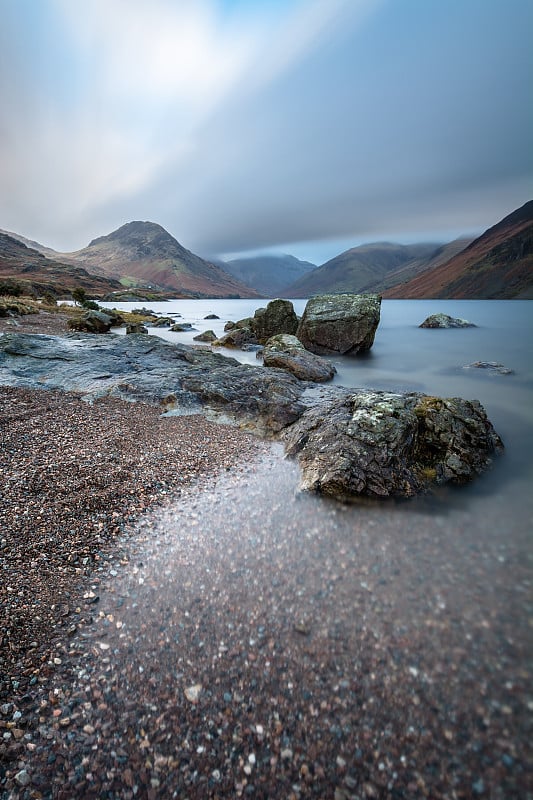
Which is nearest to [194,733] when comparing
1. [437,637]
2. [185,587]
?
[185,587]

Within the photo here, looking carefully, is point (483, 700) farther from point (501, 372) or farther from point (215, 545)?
point (501, 372)

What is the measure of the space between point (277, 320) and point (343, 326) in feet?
26.6

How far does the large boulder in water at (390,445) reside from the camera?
8461 millimetres

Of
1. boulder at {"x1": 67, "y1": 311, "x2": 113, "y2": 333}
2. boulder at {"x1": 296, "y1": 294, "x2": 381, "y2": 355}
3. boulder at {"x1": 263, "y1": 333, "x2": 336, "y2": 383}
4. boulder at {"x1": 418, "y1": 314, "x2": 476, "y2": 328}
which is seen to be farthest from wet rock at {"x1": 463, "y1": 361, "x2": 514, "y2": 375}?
boulder at {"x1": 67, "y1": 311, "x2": 113, "y2": 333}

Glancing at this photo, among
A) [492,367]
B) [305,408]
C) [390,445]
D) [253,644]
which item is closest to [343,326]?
[492,367]

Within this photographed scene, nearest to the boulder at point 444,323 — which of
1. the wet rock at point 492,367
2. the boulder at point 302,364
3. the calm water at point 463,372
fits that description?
the calm water at point 463,372

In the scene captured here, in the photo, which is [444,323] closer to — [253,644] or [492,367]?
[492,367]

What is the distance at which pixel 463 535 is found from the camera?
713 cm

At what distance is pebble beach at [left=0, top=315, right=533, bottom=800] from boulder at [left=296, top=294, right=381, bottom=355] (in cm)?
2208

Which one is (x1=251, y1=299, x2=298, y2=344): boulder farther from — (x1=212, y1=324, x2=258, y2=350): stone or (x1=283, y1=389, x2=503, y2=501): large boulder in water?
(x1=283, y1=389, x2=503, y2=501): large boulder in water

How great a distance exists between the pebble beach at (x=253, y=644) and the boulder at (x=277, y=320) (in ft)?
92.4

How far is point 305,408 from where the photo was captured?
14.2 meters

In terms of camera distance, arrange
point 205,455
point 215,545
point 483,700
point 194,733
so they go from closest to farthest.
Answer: point 194,733, point 483,700, point 215,545, point 205,455

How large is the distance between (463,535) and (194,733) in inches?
233
